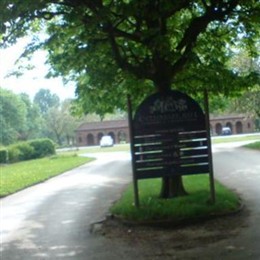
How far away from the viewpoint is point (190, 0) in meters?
11.2

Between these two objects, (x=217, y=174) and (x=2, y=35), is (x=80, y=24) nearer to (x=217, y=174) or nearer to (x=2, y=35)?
(x=2, y=35)

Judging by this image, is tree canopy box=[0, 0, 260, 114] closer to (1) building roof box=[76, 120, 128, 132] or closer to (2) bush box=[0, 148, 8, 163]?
(2) bush box=[0, 148, 8, 163]

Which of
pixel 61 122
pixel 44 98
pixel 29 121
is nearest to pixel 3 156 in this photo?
pixel 61 122

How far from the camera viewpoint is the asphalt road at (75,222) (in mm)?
8273

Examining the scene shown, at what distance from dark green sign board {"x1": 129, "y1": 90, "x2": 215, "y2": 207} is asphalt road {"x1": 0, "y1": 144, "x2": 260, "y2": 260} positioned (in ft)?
5.33

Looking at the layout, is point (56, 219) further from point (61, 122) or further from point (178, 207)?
point (61, 122)

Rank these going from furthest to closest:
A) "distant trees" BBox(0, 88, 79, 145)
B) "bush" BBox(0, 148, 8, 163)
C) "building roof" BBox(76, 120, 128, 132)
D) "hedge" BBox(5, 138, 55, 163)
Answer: "building roof" BBox(76, 120, 128, 132) → "distant trees" BBox(0, 88, 79, 145) → "hedge" BBox(5, 138, 55, 163) → "bush" BBox(0, 148, 8, 163)

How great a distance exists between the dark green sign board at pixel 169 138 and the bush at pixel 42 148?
147ft

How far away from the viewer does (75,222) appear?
11.6 meters

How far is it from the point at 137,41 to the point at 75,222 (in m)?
4.45

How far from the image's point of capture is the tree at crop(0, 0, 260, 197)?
10.7 meters

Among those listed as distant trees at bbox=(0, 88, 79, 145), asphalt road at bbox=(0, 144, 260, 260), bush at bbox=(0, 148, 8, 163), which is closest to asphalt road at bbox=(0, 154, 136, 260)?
asphalt road at bbox=(0, 144, 260, 260)

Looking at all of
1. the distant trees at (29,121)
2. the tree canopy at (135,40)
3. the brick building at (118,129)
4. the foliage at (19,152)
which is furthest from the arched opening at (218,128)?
the tree canopy at (135,40)

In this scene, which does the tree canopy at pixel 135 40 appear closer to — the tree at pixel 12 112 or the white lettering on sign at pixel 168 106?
the white lettering on sign at pixel 168 106
